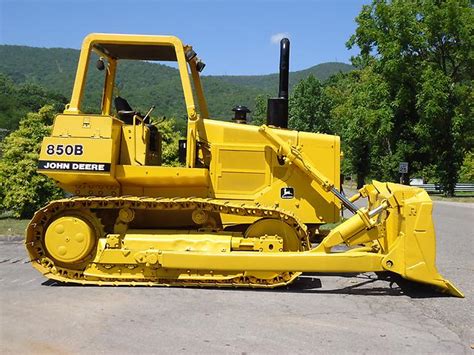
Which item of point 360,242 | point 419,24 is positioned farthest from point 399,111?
point 360,242

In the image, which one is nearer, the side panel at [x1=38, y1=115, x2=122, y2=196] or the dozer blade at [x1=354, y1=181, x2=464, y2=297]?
the dozer blade at [x1=354, y1=181, x2=464, y2=297]

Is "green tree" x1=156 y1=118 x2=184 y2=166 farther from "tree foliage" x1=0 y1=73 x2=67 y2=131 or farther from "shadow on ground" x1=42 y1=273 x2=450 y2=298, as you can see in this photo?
"tree foliage" x1=0 y1=73 x2=67 y2=131

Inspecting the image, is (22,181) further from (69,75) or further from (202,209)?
(69,75)

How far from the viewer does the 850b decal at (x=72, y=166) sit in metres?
6.65

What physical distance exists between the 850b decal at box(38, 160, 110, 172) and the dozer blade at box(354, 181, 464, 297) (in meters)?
3.64

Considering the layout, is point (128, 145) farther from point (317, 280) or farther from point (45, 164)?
point (317, 280)

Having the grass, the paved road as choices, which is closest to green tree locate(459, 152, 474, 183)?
the grass

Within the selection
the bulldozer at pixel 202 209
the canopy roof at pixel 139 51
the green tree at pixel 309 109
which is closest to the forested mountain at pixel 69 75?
the green tree at pixel 309 109

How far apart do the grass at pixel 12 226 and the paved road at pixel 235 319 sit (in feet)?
14.2

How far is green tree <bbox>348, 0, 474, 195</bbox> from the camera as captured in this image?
32.7 meters

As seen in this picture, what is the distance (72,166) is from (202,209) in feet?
5.70

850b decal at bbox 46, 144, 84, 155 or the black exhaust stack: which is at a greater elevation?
the black exhaust stack

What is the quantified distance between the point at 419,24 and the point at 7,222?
29.4 meters

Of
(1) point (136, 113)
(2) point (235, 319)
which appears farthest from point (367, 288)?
(1) point (136, 113)
